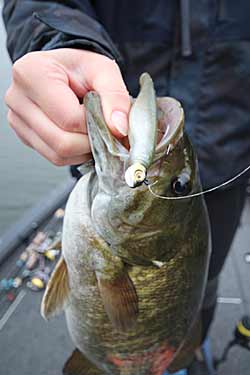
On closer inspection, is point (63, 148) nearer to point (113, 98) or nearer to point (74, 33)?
point (113, 98)

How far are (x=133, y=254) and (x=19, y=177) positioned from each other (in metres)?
3.71

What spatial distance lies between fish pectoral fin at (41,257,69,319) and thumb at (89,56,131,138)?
17.5 inches

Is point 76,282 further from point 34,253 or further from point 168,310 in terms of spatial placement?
point 34,253

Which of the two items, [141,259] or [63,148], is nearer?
[63,148]

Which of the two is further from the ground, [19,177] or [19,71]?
[19,71]

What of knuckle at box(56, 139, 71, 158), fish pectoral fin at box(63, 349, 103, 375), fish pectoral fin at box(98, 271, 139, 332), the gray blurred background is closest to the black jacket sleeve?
knuckle at box(56, 139, 71, 158)

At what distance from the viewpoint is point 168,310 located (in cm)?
107

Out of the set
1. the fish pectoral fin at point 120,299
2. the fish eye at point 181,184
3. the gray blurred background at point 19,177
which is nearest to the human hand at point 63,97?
the fish eye at point 181,184

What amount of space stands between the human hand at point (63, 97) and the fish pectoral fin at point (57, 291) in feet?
1.12

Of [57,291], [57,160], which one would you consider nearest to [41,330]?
[57,291]

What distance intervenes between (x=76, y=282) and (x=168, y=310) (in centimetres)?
23

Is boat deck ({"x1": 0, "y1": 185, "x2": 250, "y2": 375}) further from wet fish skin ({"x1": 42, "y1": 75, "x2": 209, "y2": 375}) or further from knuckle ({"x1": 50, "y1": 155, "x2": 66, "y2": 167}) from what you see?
knuckle ({"x1": 50, "y1": 155, "x2": 66, "y2": 167})

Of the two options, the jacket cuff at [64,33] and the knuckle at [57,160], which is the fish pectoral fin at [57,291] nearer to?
the knuckle at [57,160]

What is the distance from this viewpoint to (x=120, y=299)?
0.98m
